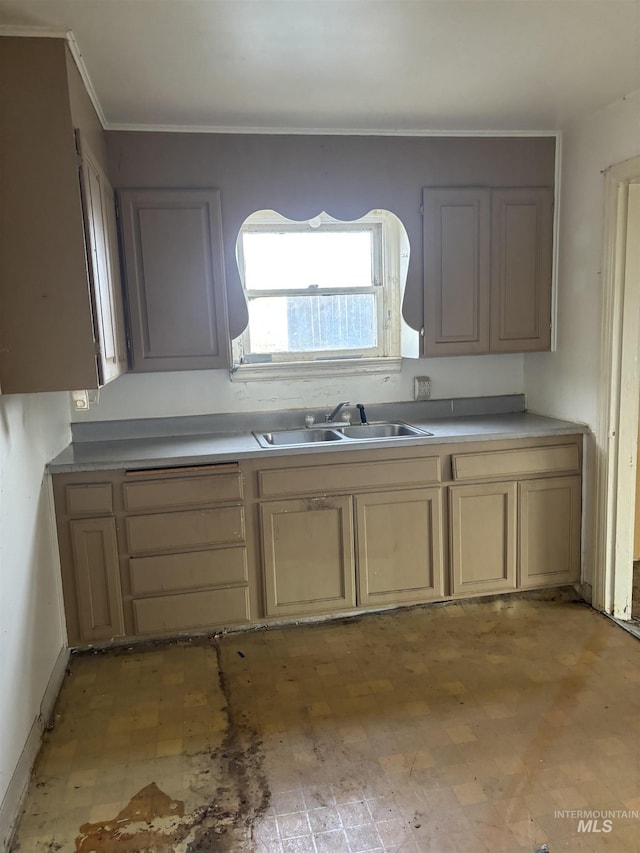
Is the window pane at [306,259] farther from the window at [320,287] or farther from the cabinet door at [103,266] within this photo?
the cabinet door at [103,266]

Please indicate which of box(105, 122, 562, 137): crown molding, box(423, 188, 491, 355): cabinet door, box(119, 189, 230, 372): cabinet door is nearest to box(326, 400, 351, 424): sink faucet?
box(423, 188, 491, 355): cabinet door

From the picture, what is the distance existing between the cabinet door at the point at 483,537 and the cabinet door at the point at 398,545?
0.09 m

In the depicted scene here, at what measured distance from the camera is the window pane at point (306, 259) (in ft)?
10.9

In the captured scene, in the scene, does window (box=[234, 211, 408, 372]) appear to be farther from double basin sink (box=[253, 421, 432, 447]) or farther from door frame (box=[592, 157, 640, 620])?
door frame (box=[592, 157, 640, 620])

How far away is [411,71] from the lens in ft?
7.55

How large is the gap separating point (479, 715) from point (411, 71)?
2.40 meters

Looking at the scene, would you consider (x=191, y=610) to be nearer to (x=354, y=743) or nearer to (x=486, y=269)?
(x=354, y=743)

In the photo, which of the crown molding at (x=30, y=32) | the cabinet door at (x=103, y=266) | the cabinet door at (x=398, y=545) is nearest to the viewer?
the crown molding at (x=30, y=32)

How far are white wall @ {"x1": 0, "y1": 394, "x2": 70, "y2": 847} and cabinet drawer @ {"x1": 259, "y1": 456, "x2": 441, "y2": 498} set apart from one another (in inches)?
36.6

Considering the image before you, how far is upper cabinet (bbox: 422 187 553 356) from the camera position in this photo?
3.10 m

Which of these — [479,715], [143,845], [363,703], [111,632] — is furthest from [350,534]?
[143,845]

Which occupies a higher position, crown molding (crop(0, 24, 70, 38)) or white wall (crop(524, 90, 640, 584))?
crown molding (crop(0, 24, 70, 38))

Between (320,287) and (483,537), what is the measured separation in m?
1.59

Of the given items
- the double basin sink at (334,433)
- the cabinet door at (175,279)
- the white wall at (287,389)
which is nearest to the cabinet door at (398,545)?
the double basin sink at (334,433)
